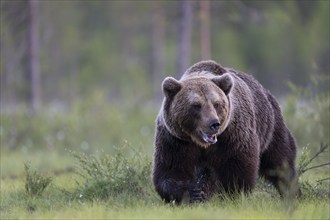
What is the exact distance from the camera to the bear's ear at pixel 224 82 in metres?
Result: 6.83

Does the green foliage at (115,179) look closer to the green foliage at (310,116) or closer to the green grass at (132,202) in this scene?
the green grass at (132,202)

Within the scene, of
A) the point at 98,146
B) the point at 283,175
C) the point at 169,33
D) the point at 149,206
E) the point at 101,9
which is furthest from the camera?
the point at 169,33

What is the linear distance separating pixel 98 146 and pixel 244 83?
7.11m

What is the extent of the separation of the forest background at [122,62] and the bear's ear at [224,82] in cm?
191

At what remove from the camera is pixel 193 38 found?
34.8m

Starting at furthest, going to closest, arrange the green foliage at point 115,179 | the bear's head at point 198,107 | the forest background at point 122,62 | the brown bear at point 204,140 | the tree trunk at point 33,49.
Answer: the tree trunk at point 33,49, the forest background at point 122,62, the green foliage at point 115,179, the brown bear at point 204,140, the bear's head at point 198,107

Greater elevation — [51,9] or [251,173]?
[51,9]

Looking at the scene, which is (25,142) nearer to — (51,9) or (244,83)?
(244,83)

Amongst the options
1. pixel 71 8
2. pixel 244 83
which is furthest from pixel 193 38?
pixel 244 83

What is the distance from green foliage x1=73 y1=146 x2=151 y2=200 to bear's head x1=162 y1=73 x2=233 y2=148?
1285 millimetres

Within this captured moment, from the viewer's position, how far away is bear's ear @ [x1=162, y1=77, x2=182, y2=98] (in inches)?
265

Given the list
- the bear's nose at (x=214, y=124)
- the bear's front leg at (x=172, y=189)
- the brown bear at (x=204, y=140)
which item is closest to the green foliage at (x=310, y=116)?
the brown bear at (x=204, y=140)

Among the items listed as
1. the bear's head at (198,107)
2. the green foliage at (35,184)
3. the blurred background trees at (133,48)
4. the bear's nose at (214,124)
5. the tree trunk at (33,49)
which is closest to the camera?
the bear's nose at (214,124)

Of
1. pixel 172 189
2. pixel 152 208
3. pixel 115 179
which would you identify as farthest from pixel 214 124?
pixel 115 179
